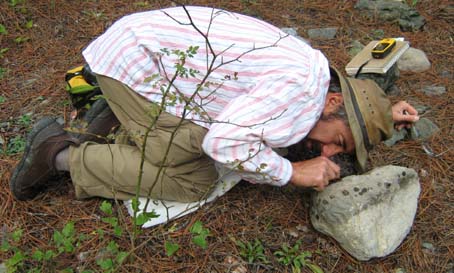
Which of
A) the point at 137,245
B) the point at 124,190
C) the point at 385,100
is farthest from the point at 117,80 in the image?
the point at 385,100

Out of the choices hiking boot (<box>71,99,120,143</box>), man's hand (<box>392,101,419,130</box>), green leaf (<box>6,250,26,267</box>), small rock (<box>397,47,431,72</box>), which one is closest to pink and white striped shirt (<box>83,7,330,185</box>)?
hiking boot (<box>71,99,120,143</box>)

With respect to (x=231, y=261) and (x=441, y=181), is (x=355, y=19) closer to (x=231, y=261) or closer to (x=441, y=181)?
(x=441, y=181)

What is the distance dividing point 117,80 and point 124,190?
0.58 meters

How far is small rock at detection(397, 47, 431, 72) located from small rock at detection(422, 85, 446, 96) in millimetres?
209

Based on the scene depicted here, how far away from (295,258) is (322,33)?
2174 mm

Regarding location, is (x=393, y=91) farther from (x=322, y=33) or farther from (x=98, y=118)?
(x=98, y=118)

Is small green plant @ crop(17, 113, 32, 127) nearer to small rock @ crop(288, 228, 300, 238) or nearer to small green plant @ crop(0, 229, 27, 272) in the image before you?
small green plant @ crop(0, 229, 27, 272)

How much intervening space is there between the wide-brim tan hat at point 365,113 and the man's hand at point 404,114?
1.47ft

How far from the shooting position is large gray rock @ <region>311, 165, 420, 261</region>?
231 centimetres

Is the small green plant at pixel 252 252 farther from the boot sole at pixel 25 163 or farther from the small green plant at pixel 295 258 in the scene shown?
the boot sole at pixel 25 163

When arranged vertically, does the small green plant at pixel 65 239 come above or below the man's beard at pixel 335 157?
above

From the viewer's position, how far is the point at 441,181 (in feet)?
9.03

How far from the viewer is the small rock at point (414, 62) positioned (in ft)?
11.7

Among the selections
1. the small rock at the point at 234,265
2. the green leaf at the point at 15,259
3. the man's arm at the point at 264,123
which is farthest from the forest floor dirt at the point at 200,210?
the man's arm at the point at 264,123
